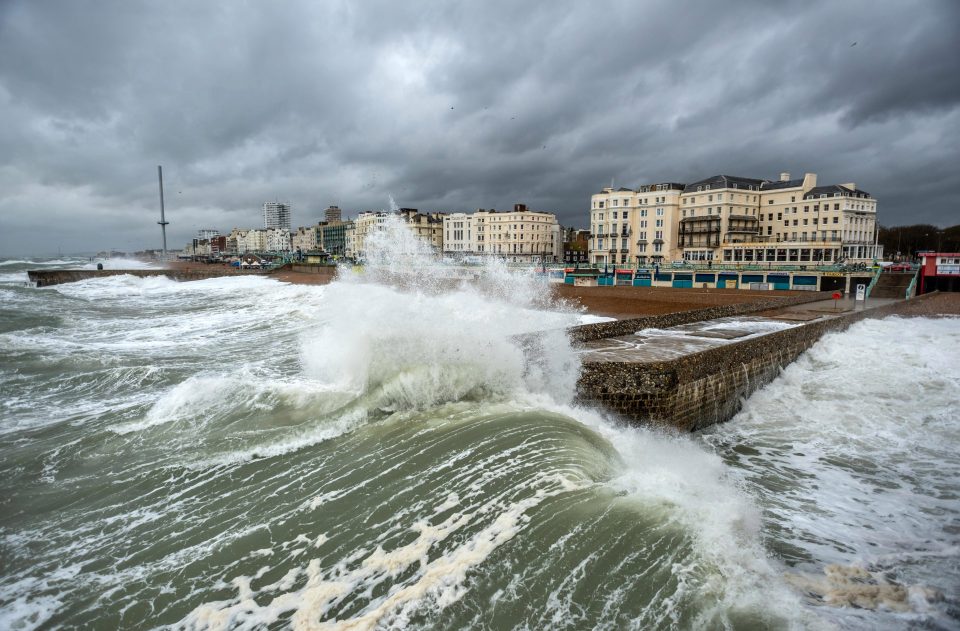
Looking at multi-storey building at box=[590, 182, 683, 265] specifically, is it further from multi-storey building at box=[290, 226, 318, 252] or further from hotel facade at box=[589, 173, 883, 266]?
multi-storey building at box=[290, 226, 318, 252]

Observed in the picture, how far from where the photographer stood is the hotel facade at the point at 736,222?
189 ft

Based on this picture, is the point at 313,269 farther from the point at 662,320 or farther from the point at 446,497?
the point at 446,497

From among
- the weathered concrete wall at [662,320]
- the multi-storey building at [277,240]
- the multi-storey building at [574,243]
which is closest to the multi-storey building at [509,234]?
the multi-storey building at [574,243]

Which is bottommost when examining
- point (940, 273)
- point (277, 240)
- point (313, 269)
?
point (940, 273)

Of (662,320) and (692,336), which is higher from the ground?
(662,320)

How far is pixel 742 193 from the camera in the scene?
6191cm

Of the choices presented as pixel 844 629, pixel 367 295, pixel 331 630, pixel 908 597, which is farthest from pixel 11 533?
pixel 908 597

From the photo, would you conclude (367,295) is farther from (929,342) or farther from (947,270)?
(947,270)

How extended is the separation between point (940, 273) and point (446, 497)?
4094cm

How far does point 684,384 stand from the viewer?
30.0 feet

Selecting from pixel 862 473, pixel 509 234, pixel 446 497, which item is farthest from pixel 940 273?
pixel 509 234

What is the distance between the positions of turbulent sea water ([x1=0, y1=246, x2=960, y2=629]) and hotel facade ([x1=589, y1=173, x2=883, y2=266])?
1924 inches

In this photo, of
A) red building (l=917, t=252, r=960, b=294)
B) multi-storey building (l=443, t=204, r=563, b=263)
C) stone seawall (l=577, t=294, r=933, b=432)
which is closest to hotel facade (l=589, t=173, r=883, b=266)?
multi-storey building (l=443, t=204, r=563, b=263)

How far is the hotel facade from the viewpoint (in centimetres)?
5750
